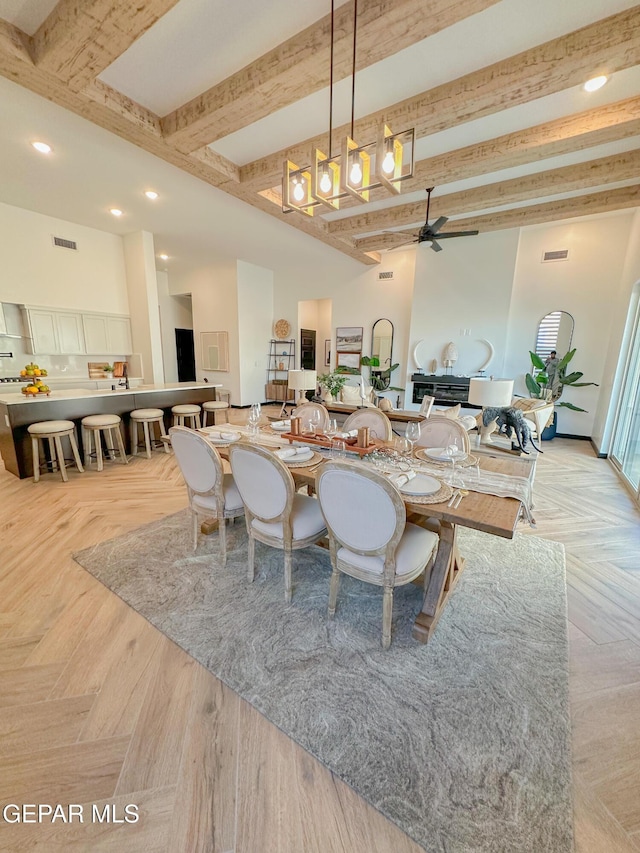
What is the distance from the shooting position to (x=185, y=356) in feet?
32.7

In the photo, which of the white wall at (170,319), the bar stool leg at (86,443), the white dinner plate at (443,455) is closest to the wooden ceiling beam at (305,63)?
the white dinner plate at (443,455)

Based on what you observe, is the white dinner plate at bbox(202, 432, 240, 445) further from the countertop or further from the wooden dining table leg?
the countertop

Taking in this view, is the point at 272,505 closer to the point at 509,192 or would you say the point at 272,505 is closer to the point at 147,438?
the point at 147,438

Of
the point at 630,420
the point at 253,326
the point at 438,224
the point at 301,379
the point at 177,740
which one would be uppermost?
the point at 438,224

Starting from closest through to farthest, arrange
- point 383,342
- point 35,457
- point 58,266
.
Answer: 1. point 35,457
2. point 58,266
3. point 383,342

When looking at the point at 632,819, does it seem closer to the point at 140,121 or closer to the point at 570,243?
the point at 140,121

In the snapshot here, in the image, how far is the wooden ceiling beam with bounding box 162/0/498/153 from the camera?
1.90m

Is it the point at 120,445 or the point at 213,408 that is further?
Result: the point at 213,408

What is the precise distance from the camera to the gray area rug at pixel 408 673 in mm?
1163

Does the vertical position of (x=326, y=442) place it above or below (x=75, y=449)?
above

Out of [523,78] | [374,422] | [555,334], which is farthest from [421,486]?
[555,334]

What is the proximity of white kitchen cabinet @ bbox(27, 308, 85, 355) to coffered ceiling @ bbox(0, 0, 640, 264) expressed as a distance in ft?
11.9

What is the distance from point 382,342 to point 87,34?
6505mm

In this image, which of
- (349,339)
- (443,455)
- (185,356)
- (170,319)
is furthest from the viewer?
(185,356)
